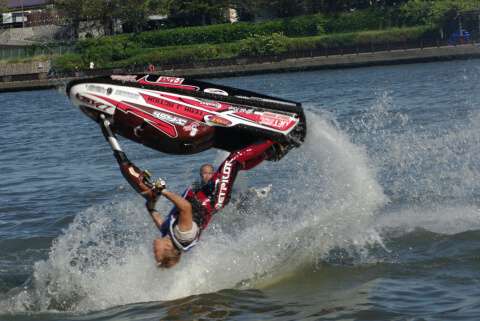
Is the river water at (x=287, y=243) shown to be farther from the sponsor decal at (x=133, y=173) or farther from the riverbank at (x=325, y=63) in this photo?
the riverbank at (x=325, y=63)

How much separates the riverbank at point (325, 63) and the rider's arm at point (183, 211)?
3423cm

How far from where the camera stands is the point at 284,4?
56.2 meters

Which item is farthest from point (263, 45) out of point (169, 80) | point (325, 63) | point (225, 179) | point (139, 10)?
point (225, 179)

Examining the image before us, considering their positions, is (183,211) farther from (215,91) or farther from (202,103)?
(215,91)

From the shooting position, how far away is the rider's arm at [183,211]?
6.96m

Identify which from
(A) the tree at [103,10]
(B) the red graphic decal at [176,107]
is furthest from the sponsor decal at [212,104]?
(A) the tree at [103,10]

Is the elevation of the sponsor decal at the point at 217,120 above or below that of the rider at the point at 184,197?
above

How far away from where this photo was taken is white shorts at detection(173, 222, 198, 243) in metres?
7.31

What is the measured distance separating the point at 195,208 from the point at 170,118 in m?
1.15

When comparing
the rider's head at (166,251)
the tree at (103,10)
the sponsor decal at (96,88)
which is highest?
the tree at (103,10)

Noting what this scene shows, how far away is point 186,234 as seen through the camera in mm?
7305

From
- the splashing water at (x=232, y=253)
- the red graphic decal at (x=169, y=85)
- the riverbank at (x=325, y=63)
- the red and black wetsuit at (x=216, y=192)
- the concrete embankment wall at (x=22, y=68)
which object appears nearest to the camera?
the red and black wetsuit at (x=216, y=192)

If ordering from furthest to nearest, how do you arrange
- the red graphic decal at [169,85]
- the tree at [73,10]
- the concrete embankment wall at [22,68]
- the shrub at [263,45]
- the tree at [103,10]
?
the tree at [73,10] < the tree at [103,10] < the concrete embankment wall at [22,68] < the shrub at [263,45] < the red graphic decal at [169,85]

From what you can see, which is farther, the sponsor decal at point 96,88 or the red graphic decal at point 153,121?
the red graphic decal at point 153,121
